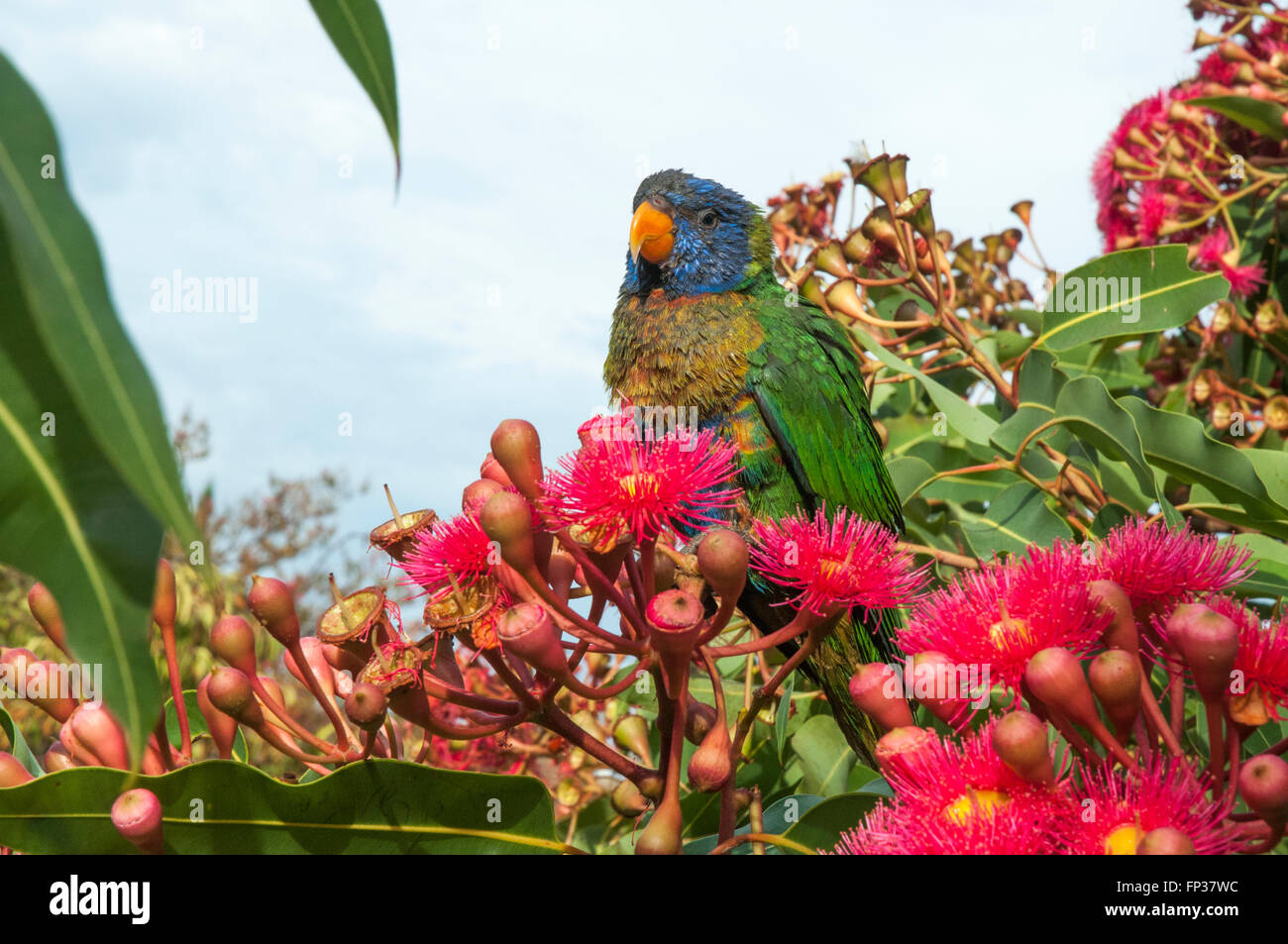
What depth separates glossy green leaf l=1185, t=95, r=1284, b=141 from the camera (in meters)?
2.41

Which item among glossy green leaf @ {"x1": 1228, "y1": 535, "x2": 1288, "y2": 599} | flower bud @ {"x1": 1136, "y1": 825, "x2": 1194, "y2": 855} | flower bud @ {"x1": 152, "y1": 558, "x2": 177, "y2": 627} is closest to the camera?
flower bud @ {"x1": 1136, "y1": 825, "x2": 1194, "y2": 855}

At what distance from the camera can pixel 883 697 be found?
102cm

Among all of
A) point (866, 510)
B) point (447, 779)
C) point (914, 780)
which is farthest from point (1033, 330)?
point (447, 779)

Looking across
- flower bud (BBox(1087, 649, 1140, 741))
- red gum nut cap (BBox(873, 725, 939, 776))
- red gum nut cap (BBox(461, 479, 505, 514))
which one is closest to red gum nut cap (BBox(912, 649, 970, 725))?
red gum nut cap (BBox(873, 725, 939, 776))

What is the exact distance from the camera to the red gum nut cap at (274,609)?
3.60 feet

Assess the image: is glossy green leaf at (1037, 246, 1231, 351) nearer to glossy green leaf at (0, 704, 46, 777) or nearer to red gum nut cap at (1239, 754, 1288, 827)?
red gum nut cap at (1239, 754, 1288, 827)

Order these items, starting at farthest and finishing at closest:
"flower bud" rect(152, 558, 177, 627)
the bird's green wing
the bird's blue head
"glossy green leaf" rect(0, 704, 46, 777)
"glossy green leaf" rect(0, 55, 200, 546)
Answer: the bird's blue head → the bird's green wing → "glossy green leaf" rect(0, 704, 46, 777) → "flower bud" rect(152, 558, 177, 627) → "glossy green leaf" rect(0, 55, 200, 546)

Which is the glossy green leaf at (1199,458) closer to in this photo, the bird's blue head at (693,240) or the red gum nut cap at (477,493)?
the bird's blue head at (693,240)

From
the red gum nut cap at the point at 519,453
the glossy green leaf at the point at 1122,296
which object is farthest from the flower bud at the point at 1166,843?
the glossy green leaf at the point at 1122,296

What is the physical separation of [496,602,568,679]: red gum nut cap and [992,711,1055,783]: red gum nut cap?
0.42m

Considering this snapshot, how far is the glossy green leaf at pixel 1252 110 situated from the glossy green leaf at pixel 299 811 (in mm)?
2372

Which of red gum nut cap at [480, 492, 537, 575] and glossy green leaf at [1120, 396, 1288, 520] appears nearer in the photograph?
red gum nut cap at [480, 492, 537, 575]

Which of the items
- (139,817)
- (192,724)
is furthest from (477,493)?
(192,724)
